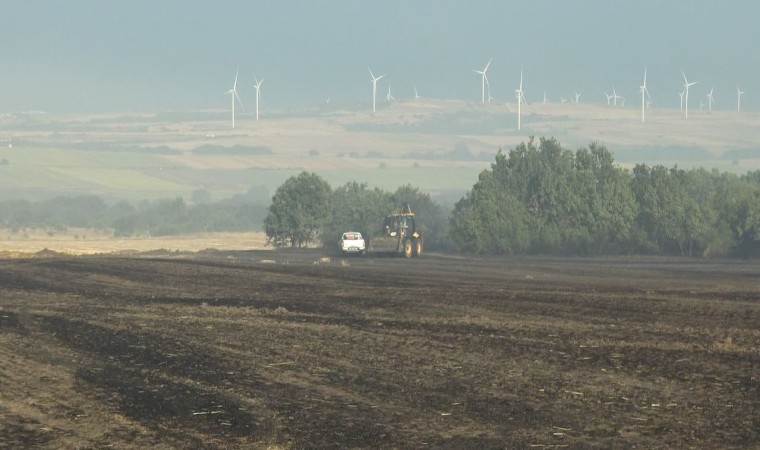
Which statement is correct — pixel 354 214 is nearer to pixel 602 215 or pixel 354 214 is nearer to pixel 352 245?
pixel 602 215

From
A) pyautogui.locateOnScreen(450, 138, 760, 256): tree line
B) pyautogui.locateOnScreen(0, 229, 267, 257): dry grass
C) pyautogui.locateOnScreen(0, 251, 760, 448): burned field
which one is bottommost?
pyautogui.locateOnScreen(0, 251, 760, 448): burned field

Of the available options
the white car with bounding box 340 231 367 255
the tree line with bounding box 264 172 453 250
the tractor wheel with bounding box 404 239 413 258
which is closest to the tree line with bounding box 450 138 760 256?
the tree line with bounding box 264 172 453 250

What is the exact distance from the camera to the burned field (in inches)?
598

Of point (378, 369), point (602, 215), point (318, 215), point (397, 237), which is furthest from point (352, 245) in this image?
point (378, 369)

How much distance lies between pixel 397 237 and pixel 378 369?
190ft

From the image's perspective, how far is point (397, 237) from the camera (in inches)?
3083

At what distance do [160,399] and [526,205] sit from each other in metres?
94.9

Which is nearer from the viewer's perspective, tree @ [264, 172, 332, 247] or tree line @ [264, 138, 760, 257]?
tree line @ [264, 138, 760, 257]

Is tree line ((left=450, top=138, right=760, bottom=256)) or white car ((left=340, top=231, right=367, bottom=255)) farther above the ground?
tree line ((left=450, top=138, right=760, bottom=256))

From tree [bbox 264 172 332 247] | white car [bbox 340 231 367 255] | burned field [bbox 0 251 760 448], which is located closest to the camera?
burned field [bbox 0 251 760 448]

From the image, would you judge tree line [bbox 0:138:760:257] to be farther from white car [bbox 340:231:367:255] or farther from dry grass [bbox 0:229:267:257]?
dry grass [bbox 0:229:267:257]

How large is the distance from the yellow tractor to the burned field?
3906 centimetres

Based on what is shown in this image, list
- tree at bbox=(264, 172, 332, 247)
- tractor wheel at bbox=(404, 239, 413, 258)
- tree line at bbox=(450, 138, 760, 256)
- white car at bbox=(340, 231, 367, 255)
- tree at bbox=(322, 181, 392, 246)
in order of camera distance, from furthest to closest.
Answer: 1. tree at bbox=(322, 181, 392, 246)
2. tree at bbox=(264, 172, 332, 247)
3. tree line at bbox=(450, 138, 760, 256)
4. white car at bbox=(340, 231, 367, 255)
5. tractor wheel at bbox=(404, 239, 413, 258)

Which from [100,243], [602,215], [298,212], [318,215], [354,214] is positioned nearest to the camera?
[602,215]
